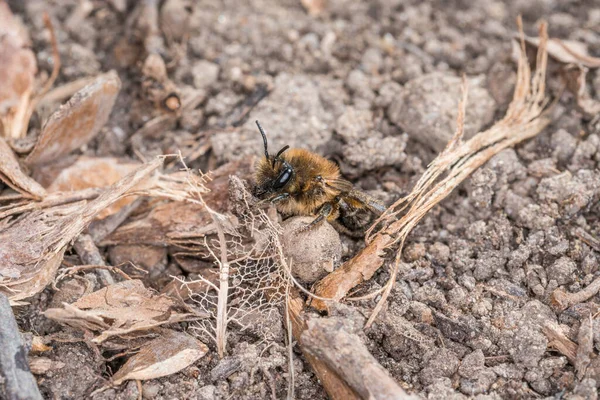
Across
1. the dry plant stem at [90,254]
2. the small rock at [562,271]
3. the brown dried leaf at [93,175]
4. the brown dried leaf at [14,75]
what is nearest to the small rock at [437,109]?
the small rock at [562,271]

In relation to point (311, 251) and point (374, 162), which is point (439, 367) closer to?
point (311, 251)

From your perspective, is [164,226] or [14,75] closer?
[164,226]

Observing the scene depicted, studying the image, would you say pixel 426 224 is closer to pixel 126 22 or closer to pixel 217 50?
pixel 217 50

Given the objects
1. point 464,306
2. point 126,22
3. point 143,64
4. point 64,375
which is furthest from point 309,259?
point 126,22

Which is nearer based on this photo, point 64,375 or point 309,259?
point 64,375

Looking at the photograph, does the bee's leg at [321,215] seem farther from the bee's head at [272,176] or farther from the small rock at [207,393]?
the small rock at [207,393]

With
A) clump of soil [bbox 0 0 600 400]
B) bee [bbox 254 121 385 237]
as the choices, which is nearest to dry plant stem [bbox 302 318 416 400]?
clump of soil [bbox 0 0 600 400]

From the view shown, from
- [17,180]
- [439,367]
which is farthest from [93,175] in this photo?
[439,367]
